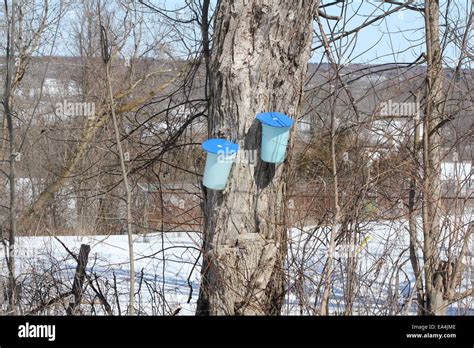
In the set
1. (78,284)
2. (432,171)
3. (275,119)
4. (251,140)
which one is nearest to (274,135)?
(275,119)

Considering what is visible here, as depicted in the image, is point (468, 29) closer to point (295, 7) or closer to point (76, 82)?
point (295, 7)

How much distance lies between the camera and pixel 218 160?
3424 millimetres

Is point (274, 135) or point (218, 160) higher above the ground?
point (274, 135)

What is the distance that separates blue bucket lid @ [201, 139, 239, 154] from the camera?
10.7ft

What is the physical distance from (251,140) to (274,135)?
248mm

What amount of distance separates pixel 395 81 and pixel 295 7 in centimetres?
164

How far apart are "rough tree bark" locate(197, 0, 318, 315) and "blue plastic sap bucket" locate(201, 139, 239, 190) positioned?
172 millimetres

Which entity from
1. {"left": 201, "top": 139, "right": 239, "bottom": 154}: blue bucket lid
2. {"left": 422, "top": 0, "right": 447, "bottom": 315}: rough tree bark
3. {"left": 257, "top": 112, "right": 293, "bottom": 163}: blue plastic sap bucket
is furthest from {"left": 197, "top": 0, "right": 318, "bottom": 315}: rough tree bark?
{"left": 422, "top": 0, "right": 447, "bottom": 315}: rough tree bark

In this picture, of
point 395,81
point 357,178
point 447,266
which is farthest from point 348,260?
point 395,81

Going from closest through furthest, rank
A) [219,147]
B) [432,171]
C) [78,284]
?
[219,147] → [432,171] → [78,284]

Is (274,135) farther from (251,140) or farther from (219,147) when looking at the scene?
(219,147)

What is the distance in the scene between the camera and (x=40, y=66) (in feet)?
41.0

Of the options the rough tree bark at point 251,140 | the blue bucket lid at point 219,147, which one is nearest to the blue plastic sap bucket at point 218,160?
the blue bucket lid at point 219,147

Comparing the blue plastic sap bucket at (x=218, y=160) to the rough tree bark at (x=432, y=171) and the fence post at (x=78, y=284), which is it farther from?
the fence post at (x=78, y=284)
